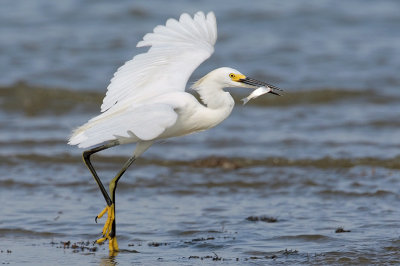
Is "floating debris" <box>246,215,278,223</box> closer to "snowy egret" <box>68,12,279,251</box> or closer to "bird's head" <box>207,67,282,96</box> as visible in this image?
"snowy egret" <box>68,12,279,251</box>

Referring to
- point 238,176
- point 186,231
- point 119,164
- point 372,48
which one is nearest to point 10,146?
point 119,164

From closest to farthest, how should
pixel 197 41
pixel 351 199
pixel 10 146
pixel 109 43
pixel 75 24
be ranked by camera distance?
1. pixel 197 41
2. pixel 351 199
3. pixel 10 146
4. pixel 109 43
5. pixel 75 24

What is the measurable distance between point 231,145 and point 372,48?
682cm

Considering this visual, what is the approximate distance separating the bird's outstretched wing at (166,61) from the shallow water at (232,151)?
132cm

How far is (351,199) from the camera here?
26.5ft

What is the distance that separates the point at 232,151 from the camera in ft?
34.9

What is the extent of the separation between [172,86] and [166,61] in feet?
0.92

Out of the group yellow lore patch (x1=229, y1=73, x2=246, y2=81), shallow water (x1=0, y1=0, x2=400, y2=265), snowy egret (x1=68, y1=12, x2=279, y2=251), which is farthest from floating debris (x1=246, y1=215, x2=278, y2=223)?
yellow lore patch (x1=229, y1=73, x2=246, y2=81)

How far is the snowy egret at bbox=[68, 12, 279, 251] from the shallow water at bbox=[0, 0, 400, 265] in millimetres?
839

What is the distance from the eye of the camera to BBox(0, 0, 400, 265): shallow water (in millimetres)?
6703

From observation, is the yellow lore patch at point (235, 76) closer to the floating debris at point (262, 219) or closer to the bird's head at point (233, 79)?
the bird's head at point (233, 79)

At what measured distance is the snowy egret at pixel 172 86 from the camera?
257 inches

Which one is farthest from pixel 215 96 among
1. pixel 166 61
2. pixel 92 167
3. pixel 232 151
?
pixel 232 151

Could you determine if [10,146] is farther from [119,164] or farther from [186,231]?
[186,231]
